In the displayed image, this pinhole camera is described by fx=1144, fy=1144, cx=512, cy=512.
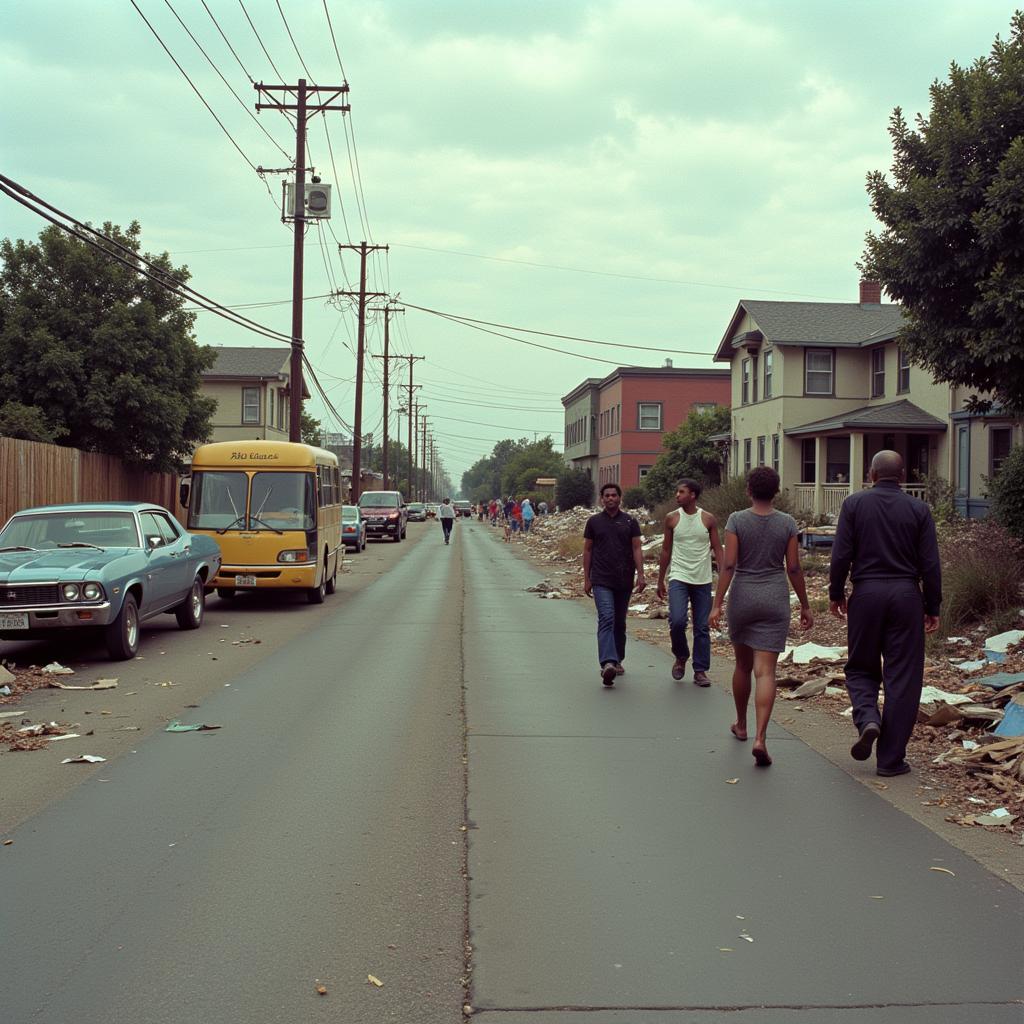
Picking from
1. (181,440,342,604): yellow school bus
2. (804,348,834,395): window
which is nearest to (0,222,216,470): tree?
(181,440,342,604): yellow school bus

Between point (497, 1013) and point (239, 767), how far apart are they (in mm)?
3858

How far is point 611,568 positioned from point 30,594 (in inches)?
228

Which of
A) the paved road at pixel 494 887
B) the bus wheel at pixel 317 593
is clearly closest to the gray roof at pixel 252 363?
the bus wheel at pixel 317 593

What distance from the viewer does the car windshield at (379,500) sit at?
160 ft

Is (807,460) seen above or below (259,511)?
above

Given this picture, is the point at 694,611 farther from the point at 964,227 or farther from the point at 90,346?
the point at 90,346

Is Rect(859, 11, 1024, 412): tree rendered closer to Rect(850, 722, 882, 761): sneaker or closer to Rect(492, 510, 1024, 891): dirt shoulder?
Rect(492, 510, 1024, 891): dirt shoulder

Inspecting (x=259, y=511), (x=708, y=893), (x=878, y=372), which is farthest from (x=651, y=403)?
(x=708, y=893)

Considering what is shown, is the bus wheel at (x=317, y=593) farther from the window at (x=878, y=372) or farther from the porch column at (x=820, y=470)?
the window at (x=878, y=372)

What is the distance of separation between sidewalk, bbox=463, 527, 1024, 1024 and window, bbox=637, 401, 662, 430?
61.3 m

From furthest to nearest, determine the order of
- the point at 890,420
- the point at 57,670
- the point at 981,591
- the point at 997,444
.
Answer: the point at 890,420, the point at 997,444, the point at 981,591, the point at 57,670

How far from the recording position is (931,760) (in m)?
7.72

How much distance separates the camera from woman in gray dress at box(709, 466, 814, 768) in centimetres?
759

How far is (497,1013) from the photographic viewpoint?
380 centimetres
